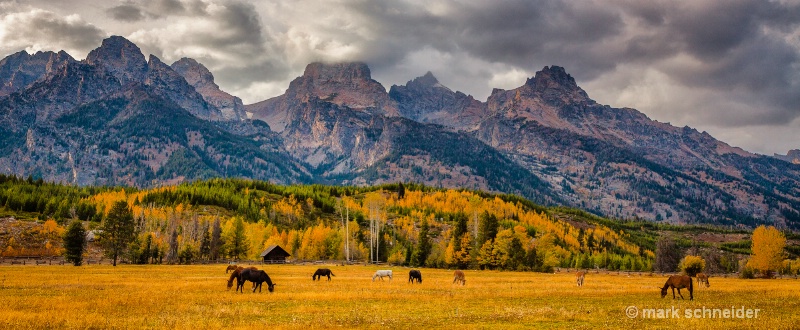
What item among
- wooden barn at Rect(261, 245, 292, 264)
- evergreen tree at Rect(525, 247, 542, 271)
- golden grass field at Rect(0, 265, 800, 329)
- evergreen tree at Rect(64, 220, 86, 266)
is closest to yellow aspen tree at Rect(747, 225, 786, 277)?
evergreen tree at Rect(525, 247, 542, 271)

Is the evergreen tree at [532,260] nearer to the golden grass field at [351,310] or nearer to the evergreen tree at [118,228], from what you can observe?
the golden grass field at [351,310]

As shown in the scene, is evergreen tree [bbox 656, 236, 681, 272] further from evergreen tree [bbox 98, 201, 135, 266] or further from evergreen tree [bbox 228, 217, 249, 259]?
evergreen tree [bbox 98, 201, 135, 266]

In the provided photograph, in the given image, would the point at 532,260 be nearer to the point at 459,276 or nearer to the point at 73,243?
the point at 459,276

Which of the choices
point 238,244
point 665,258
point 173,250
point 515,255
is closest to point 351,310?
point 515,255

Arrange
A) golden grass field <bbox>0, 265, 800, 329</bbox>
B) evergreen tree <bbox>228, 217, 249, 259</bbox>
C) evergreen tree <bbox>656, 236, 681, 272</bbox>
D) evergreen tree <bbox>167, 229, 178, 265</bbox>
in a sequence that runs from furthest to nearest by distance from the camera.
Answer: evergreen tree <bbox>656, 236, 681, 272</bbox> → evergreen tree <bbox>228, 217, 249, 259</bbox> → evergreen tree <bbox>167, 229, 178, 265</bbox> → golden grass field <bbox>0, 265, 800, 329</bbox>

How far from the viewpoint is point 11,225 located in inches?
5807

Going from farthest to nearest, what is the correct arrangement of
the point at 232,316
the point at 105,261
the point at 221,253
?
the point at 221,253, the point at 105,261, the point at 232,316

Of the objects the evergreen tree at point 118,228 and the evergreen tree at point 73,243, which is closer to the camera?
the evergreen tree at point 73,243

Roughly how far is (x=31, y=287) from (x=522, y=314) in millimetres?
41168

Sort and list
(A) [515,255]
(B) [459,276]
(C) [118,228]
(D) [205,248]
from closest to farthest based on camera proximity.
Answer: (B) [459,276] < (C) [118,228] < (A) [515,255] < (D) [205,248]

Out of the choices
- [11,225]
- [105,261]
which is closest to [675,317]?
[105,261]

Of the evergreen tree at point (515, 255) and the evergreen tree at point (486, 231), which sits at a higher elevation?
the evergreen tree at point (486, 231)

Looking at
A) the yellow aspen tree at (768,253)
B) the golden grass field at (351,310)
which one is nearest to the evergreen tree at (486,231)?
the yellow aspen tree at (768,253)

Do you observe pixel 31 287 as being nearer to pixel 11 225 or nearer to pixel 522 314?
pixel 522 314
